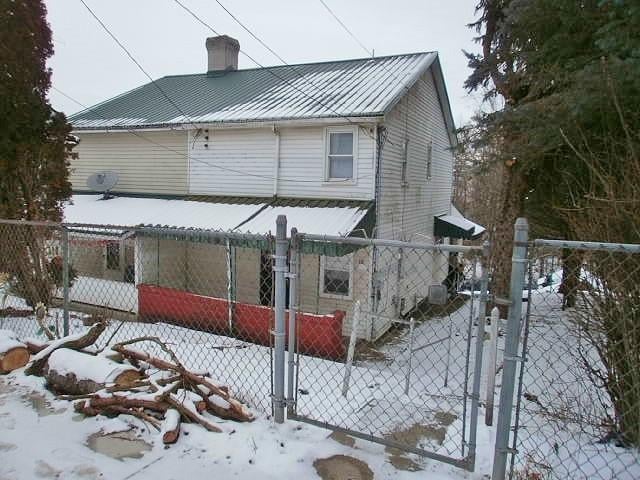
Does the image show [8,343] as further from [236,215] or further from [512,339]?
[236,215]

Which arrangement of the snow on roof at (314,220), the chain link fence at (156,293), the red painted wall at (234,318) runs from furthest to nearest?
the snow on roof at (314,220) → the red painted wall at (234,318) → the chain link fence at (156,293)

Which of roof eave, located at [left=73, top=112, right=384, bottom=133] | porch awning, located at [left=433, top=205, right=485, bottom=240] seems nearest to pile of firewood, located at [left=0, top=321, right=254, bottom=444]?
roof eave, located at [left=73, top=112, right=384, bottom=133]

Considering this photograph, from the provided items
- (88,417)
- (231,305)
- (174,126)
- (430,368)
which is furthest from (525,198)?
(88,417)

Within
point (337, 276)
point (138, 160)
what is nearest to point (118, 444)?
point (337, 276)

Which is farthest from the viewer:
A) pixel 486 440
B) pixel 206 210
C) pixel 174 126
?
pixel 174 126

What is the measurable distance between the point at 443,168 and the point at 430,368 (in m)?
10.8

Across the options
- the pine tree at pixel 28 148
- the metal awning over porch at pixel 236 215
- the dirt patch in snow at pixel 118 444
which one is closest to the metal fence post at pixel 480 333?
the dirt patch in snow at pixel 118 444

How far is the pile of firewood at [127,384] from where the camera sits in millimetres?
3252

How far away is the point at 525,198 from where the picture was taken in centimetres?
1166

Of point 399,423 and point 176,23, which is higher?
point 176,23

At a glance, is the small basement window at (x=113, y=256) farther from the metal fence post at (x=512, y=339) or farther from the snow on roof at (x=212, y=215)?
the metal fence post at (x=512, y=339)

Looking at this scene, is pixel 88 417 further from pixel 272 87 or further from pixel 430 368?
pixel 272 87

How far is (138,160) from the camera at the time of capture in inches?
543

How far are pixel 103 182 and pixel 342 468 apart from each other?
1346 centimetres
